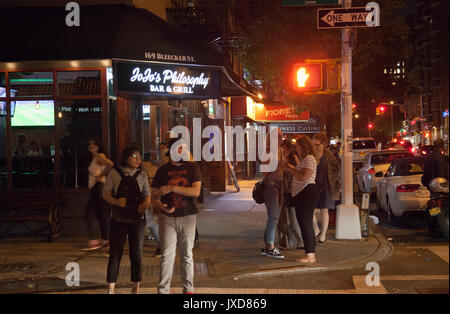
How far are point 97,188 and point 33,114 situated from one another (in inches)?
112

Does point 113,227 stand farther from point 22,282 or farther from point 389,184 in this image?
point 389,184

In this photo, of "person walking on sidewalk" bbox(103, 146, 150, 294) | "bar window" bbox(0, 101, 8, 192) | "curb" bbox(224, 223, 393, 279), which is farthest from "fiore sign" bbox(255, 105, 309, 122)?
"person walking on sidewalk" bbox(103, 146, 150, 294)

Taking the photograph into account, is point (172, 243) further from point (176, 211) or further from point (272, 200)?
point (272, 200)

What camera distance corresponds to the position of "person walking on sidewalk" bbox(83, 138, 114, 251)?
996cm

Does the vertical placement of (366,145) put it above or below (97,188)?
above

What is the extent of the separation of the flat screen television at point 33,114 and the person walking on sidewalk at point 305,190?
561 cm

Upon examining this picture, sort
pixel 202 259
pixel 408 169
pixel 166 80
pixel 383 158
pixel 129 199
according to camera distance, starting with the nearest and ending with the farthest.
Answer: pixel 129 199, pixel 202 259, pixel 166 80, pixel 408 169, pixel 383 158

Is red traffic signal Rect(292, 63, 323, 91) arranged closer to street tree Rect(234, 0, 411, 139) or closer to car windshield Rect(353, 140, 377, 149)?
street tree Rect(234, 0, 411, 139)

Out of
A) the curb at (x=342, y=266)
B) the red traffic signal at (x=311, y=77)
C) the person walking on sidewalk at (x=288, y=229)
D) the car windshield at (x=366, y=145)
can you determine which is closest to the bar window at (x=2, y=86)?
the red traffic signal at (x=311, y=77)

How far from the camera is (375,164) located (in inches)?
727

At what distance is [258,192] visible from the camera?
9.38m

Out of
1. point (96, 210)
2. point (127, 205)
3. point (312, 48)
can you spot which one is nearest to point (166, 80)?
point (96, 210)
